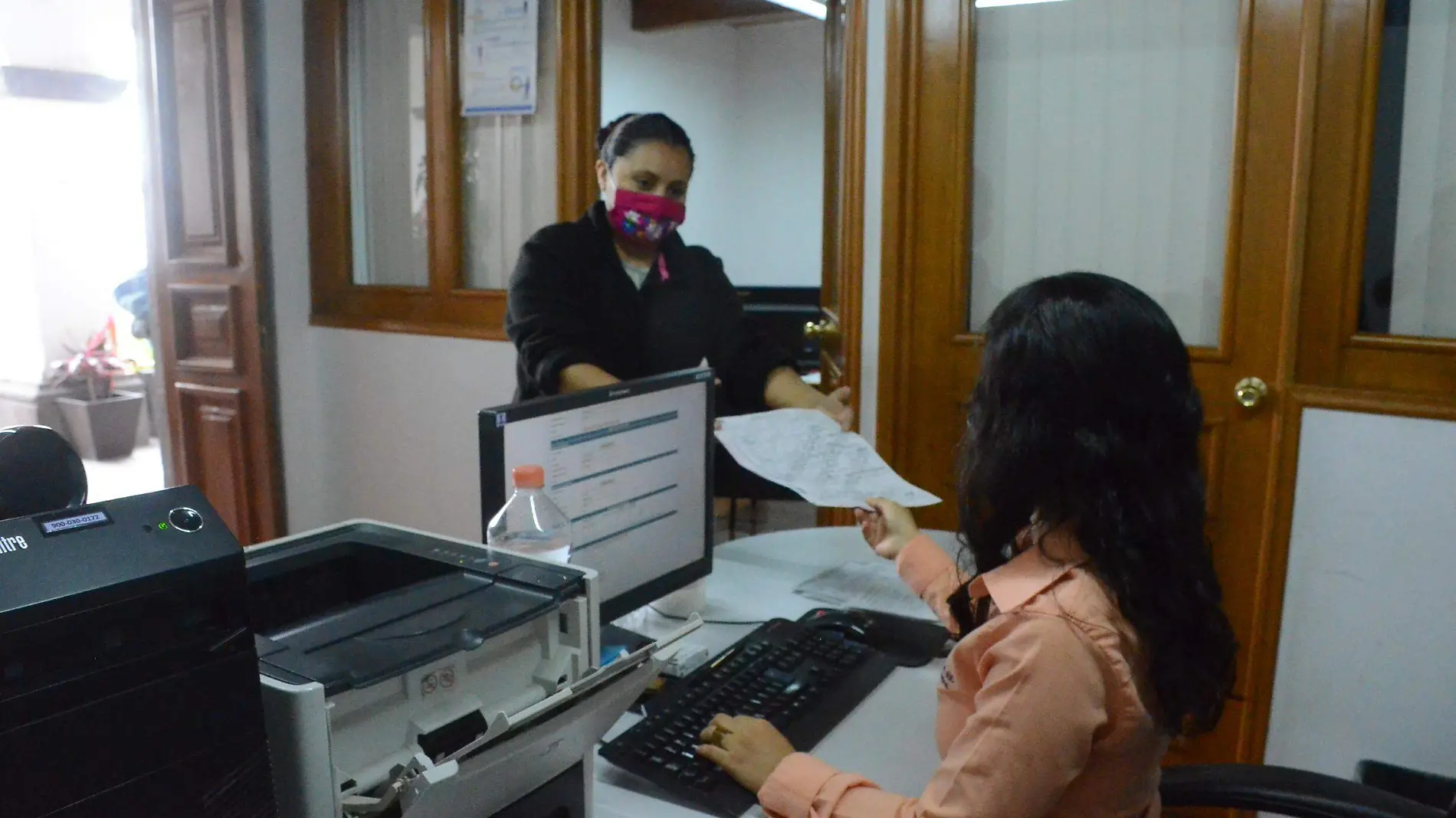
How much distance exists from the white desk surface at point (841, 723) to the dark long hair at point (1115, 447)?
29cm

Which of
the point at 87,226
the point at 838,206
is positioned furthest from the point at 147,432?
the point at 838,206

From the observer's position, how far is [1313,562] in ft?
6.74

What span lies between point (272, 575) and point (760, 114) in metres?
4.76

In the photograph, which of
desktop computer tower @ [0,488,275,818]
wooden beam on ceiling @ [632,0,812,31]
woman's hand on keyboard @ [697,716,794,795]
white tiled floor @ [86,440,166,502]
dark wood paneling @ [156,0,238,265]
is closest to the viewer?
desktop computer tower @ [0,488,275,818]

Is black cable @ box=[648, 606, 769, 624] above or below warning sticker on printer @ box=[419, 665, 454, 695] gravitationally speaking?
below

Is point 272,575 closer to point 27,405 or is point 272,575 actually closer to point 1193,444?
point 1193,444

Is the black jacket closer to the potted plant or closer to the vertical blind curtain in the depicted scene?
the vertical blind curtain

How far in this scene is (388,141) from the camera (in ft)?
10.9

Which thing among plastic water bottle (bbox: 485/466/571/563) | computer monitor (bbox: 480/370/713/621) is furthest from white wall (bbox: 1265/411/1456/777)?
plastic water bottle (bbox: 485/466/571/563)

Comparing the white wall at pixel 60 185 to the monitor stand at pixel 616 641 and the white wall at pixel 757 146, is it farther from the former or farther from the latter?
the monitor stand at pixel 616 641

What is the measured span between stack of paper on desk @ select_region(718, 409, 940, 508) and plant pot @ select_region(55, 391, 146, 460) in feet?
16.4

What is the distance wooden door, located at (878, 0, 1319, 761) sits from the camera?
6.86ft

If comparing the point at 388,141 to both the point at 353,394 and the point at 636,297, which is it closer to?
the point at 353,394

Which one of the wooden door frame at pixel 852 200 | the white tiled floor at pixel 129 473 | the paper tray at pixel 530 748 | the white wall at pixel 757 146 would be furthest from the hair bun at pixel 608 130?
the white tiled floor at pixel 129 473
